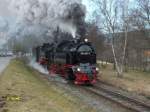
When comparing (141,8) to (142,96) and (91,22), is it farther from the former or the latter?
(142,96)

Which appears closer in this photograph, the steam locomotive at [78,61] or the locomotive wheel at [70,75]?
the steam locomotive at [78,61]

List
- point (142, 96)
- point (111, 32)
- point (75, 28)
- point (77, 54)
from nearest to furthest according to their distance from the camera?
point (142, 96) → point (77, 54) → point (75, 28) → point (111, 32)

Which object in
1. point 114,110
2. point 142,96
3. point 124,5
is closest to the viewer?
point 114,110

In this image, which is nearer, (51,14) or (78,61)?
(78,61)

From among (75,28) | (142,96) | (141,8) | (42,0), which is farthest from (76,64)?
(141,8)

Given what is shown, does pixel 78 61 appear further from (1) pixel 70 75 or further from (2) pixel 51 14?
(2) pixel 51 14

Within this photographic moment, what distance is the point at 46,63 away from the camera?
42062 mm

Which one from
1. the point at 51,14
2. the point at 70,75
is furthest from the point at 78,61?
the point at 51,14

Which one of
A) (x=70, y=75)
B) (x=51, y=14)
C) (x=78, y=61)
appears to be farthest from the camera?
(x=51, y=14)

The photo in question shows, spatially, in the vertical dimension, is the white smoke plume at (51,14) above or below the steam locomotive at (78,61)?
above

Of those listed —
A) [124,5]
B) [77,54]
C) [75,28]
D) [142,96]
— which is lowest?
[142,96]

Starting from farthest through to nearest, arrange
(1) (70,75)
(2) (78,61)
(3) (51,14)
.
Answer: (3) (51,14), (1) (70,75), (2) (78,61)

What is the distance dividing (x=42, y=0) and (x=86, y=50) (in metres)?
11.0

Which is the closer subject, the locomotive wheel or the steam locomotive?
the steam locomotive
